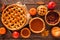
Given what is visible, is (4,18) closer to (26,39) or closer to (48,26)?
(26,39)

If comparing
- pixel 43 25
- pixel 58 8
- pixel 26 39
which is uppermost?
pixel 58 8

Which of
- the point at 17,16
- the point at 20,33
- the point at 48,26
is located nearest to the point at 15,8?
the point at 17,16

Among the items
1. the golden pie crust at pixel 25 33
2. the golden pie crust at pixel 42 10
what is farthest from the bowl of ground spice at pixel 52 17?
the golden pie crust at pixel 25 33

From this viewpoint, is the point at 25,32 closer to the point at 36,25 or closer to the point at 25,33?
the point at 25,33

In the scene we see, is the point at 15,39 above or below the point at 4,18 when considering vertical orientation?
below
